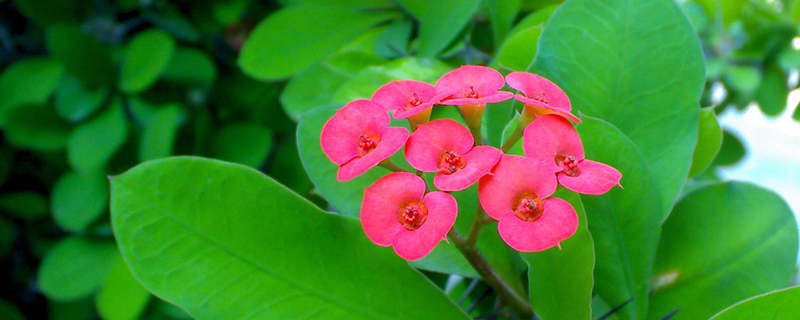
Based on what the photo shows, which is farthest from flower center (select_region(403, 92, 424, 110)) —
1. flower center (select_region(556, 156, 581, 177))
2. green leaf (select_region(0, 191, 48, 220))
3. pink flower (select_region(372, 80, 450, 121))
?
green leaf (select_region(0, 191, 48, 220))

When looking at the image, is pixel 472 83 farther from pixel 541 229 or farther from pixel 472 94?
pixel 541 229

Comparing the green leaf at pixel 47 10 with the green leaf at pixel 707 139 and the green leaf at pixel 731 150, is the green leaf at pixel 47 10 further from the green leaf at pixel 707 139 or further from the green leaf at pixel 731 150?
the green leaf at pixel 731 150

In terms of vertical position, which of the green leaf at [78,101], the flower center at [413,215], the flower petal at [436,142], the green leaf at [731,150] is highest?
the flower petal at [436,142]

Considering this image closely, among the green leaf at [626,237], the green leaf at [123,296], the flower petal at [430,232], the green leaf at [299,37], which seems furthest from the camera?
the green leaf at [123,296]

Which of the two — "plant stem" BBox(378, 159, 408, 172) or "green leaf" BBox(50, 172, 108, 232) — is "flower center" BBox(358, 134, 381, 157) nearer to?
"plant stem" BBox(378, 159, 408, 172)

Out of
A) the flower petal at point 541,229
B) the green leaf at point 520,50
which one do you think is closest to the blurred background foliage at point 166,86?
the green leaf at point 520,50

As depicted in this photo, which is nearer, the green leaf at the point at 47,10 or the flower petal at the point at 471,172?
the flower petal at the point at 471,172

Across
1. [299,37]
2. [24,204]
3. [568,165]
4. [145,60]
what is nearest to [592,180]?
[568,165]

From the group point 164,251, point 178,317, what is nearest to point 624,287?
point 164,251
